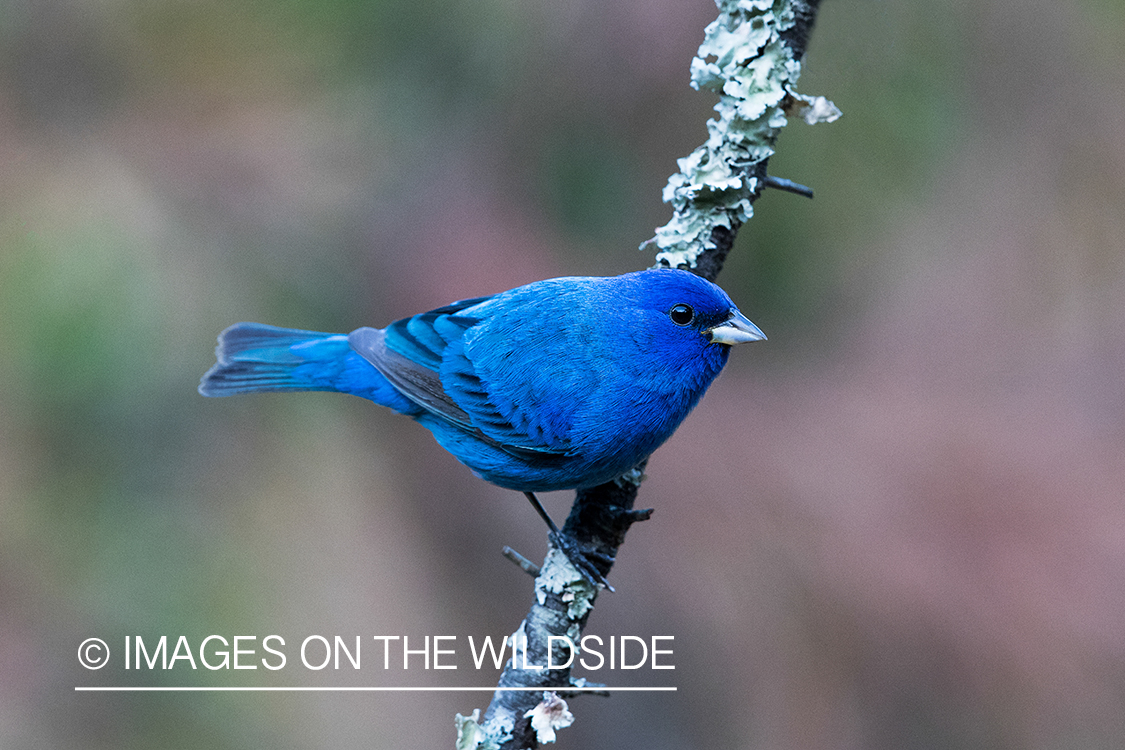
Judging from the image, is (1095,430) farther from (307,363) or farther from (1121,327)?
(307,363)

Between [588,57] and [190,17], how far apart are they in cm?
141

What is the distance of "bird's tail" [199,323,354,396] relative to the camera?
2598mm

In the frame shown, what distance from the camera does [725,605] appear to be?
3.24 metres

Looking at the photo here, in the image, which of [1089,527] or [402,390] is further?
[1089,527]

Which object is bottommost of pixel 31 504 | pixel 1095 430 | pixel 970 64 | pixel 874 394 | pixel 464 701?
pixel 464 701

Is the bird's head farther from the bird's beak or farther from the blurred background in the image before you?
the blurred background

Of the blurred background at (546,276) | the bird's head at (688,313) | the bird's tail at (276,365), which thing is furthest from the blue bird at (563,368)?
the blurred background at (546,276)

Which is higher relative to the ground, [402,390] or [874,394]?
[874,394]

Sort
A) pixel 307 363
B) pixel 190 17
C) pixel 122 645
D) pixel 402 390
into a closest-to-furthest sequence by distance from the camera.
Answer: pixel 402 390 < pixel 307 363 < pixel 122 645 < pixel 190 17

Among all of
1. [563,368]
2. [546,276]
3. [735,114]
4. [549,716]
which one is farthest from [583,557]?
[546,276]

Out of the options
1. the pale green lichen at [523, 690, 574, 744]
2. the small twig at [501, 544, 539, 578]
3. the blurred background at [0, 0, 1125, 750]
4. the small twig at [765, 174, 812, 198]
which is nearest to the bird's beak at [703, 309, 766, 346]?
the small twig at [765, 174, 812, 198]

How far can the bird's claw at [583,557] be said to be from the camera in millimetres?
1987

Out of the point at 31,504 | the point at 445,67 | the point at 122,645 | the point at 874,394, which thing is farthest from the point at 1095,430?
the point at 31,504

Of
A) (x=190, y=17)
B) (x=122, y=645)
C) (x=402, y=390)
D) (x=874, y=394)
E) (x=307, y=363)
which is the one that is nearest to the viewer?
(x=402, y=390)
